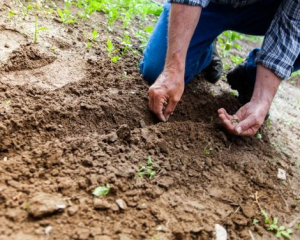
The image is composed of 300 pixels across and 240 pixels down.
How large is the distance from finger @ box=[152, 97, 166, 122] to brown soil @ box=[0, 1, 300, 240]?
0.07m

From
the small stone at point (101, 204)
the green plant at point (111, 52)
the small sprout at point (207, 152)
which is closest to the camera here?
the small stone at point (101, 204)

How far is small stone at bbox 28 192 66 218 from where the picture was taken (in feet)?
3.76

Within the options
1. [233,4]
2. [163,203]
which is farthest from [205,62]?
[163,203]

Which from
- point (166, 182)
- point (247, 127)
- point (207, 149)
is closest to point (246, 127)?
point (247, 127)

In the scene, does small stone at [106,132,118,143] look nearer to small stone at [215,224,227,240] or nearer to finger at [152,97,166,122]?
finger at [152,97,166,122]

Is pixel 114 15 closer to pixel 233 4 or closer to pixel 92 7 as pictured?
pixel 92 7

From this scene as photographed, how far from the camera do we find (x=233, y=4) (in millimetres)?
2070

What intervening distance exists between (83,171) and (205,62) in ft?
4.92

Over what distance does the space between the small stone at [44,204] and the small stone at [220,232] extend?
63 cm

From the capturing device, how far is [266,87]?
6.27 feet

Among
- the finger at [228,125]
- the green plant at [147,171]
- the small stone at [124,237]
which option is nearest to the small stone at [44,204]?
the small stone at [124,237]

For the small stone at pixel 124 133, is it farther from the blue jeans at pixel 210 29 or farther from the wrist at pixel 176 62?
the blue jeans at pixel 210 29

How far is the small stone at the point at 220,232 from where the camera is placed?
129 centimetres

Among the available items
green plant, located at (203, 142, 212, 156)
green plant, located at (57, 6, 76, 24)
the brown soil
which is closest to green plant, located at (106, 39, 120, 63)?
the brown soil
